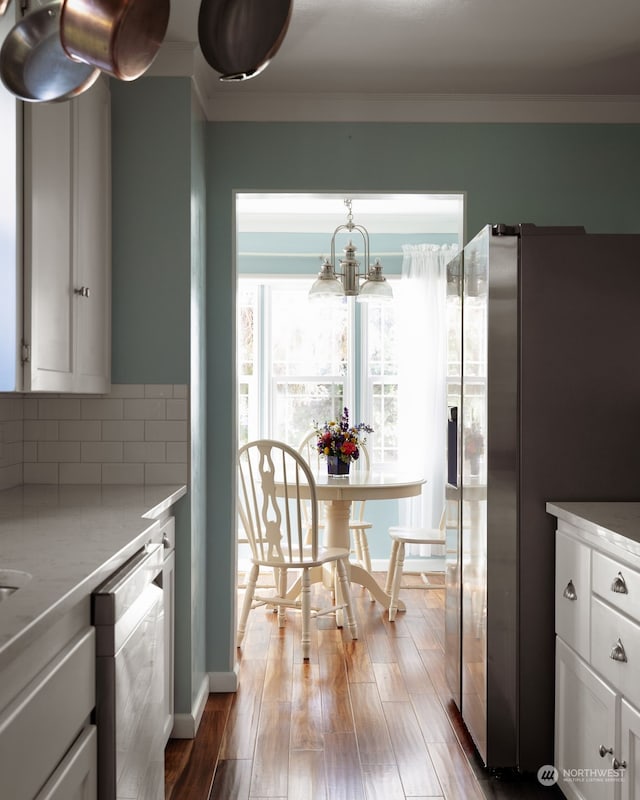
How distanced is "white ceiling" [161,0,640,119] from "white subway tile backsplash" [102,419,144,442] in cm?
138

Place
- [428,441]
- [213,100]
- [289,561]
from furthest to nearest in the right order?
[428,441]
[289,561]
[213,100]

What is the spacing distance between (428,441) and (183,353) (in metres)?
3.08

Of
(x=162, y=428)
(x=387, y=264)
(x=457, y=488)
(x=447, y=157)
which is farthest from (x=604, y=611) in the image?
(x=387, y=264)

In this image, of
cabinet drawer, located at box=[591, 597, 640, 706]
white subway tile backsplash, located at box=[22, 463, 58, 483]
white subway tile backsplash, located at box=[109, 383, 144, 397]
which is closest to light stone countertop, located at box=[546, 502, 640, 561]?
cabinet drawer, located at box=[591, 597, 640, 706]

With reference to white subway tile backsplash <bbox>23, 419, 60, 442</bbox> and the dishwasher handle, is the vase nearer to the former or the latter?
white subway tile backsplash <bbox>23, 419, 60, 442</bbox>

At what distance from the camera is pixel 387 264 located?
5746mm

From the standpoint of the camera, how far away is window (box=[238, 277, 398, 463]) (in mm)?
5770

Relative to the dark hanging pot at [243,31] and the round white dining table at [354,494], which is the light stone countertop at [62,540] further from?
the round white dining table at [354,494]

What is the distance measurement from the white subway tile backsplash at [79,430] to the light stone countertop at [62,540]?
188 mm

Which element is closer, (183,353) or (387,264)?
(183,353)

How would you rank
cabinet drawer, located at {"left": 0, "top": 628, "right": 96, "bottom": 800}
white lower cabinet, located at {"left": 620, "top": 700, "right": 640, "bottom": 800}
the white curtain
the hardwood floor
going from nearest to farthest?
1. cabinet drawer, located at {"left": 0, "top": 628, "right": 96, "bottom": 800}
2. white lower cabinet, located at {"left": 620, "top": 700, "right": 640, "bottom": 800}
3. the hardwood floor
4. the white curtain

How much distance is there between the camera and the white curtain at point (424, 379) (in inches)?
220

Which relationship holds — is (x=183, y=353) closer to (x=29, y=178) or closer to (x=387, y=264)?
(x=29, y=178)

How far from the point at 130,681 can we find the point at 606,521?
1.29 metres
